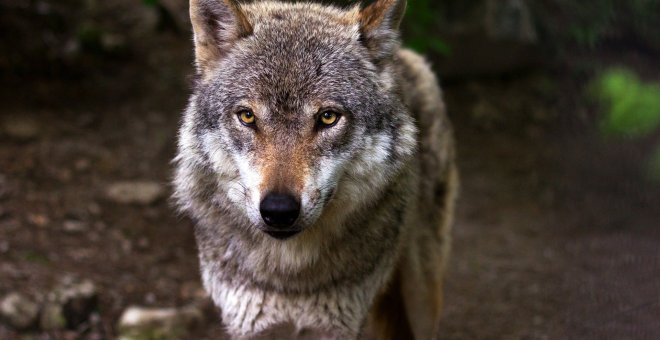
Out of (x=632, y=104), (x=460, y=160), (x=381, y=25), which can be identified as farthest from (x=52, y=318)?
(x=460, y=160)

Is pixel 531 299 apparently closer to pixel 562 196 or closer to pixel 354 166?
pixel 562 196

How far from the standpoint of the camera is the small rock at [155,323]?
535 cm

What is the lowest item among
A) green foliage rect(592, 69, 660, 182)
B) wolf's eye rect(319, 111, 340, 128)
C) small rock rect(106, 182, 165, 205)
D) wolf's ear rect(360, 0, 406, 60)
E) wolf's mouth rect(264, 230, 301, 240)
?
small rock rect(106, 182, 165, 205)

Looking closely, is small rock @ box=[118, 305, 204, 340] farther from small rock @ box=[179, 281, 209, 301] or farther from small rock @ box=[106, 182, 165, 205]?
small rock @ box=[106, 182, 165, 205]

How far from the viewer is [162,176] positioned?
297 inches

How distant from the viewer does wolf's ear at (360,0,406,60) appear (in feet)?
12.8

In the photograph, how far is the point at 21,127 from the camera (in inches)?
296

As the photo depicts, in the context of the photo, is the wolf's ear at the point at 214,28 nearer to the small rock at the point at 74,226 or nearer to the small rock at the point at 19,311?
the small rock at the point at 19,311

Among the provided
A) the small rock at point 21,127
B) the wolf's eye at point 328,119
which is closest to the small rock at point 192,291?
the small rock at point 21,127

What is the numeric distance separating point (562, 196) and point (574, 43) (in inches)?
66.4

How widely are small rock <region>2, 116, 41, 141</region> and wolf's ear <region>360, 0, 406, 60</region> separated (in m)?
4.68

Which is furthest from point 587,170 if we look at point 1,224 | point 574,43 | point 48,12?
point 48,12

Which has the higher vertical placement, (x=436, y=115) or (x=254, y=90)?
(x=254, y=90)

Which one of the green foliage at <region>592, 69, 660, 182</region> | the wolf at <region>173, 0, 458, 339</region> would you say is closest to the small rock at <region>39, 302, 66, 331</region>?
Answer: the wolf at <region>173, 0, 458, 339</region>
